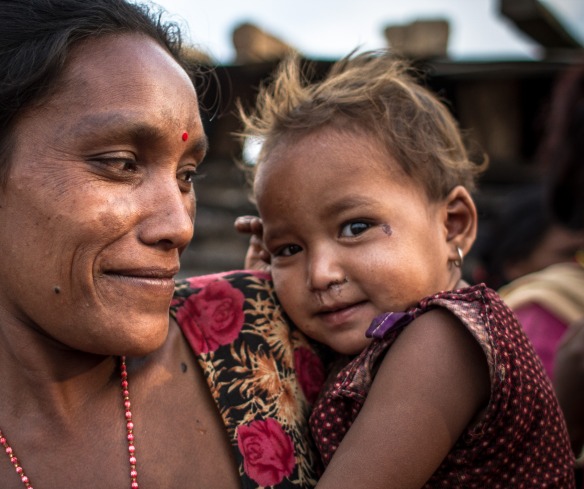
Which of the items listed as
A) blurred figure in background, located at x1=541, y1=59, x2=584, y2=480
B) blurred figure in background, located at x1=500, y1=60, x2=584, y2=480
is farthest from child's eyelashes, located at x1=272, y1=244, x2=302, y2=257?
blurred figure in background, located at x1=541, y1=59, x2=584, y2=480

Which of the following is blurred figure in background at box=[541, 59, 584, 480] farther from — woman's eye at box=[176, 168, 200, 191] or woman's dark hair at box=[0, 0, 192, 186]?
woman's dark hair at box=[0, 0, 192, 186]

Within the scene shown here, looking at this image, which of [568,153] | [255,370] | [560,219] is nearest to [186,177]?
[255,370]

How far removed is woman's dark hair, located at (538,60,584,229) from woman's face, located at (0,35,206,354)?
2.71 meters

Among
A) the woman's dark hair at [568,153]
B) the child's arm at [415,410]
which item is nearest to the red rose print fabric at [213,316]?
the child's arm at [415,410]

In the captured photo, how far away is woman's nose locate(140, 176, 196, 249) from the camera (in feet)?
5.91

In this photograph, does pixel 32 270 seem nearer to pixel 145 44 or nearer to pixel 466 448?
pixel 145 44

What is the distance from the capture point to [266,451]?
1968mm

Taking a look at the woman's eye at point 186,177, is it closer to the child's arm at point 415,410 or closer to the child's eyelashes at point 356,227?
the child's eyelashes at point 356,227

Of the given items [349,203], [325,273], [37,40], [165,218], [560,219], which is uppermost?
[37,40]

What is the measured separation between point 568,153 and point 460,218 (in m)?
1.84

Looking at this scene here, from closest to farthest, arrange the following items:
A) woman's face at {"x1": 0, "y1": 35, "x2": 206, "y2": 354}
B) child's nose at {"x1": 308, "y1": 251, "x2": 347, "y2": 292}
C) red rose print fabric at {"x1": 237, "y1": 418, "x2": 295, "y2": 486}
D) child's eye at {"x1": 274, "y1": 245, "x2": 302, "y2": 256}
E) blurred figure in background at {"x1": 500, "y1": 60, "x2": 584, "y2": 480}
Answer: woman's face at {"x1": 0, "y1": 35, "x2": 206, "y2": 354} → red rose print fabric at {"x1": 237, "y1": 418, "x2": 295, "y2": 486} → child's nose at {"x1": 308, "y1": 251, "x2": 347, "y2": 292} → child's eye at {"x1": 274, "y1": 245, "x2": 302, "y2": 256} → blurred figure in background at {"x1": 500, "y1": 60, "x2": 584, "y2": 480}

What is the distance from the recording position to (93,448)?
1.88 metres

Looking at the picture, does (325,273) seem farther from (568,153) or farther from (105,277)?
(568,153)

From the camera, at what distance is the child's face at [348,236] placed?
2.15 m
